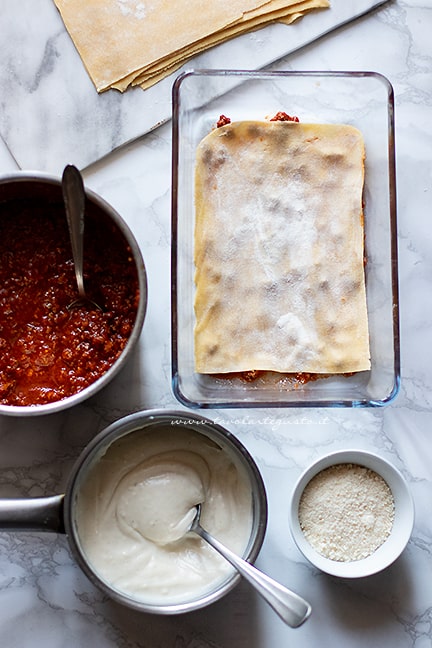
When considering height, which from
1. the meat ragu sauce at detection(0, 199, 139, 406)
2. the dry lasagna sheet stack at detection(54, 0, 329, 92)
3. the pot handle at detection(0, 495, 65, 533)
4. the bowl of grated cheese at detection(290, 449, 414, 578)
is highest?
the dry lasagna sheet stack at detection(54, 0, 329, 92)

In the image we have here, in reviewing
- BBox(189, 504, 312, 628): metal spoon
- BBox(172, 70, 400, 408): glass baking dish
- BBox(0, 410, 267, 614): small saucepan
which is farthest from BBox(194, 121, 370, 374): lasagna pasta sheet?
BBox(189, 504, 312, 628): metal spoon

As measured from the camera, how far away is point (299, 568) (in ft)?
4.36

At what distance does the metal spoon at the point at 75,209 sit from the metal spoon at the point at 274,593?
0.45 meters

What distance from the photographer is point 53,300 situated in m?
1.26

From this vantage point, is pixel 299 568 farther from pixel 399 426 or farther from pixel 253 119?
pixel 253 119

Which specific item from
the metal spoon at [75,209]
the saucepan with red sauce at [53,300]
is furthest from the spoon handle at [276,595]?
the metal spoon at [75,209]

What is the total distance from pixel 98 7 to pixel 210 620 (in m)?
1.02

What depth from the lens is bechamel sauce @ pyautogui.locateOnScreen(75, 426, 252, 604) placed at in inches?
48.6

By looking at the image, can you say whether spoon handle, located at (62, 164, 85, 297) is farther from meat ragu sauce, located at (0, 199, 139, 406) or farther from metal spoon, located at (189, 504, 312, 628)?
metal spoon, located at (189, 504, 312, 628)

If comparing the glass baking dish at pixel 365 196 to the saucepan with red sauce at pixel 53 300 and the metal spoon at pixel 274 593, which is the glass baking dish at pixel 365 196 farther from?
the metal spoon at pixel 274 593

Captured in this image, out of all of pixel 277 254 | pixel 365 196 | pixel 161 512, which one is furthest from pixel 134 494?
pixel 365 196

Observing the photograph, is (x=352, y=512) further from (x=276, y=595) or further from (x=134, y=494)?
(x=134, y=494)

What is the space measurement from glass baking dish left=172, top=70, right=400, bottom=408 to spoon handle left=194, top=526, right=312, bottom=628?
23 centimetres

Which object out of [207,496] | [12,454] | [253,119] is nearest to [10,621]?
[12,454]
